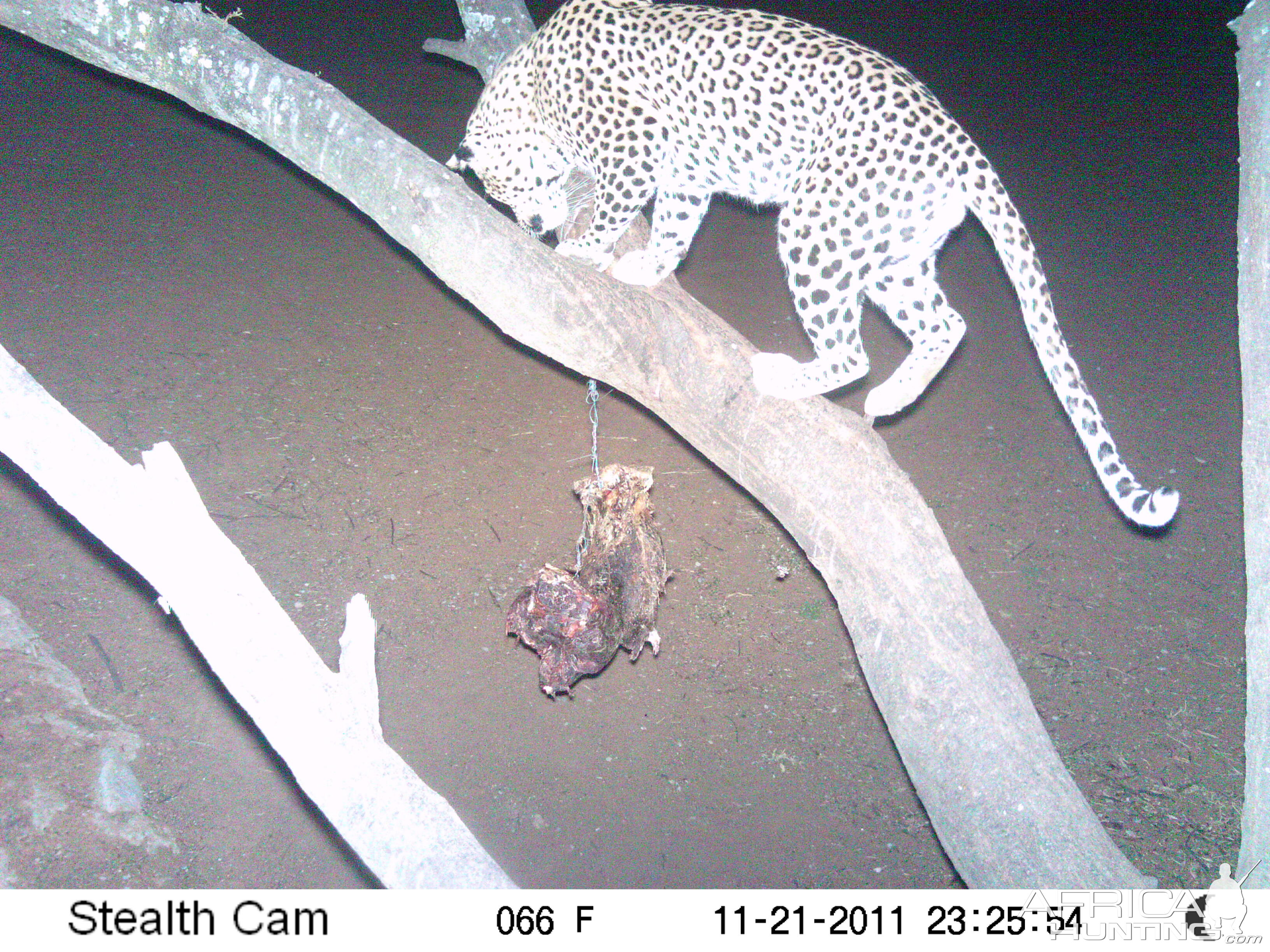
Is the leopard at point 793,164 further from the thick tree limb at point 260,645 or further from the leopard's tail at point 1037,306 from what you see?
the thick tree limb at point 260,645

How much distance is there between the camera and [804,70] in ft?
10.1

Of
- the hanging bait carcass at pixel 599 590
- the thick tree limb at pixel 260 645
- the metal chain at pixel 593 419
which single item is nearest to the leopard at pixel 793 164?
the metal chain at pixel 593 419

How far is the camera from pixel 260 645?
2330mm

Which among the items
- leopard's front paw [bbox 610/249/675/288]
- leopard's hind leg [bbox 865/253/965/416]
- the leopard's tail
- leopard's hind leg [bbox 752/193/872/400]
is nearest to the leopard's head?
leopard's front paw [bbox 610/249/675/288]

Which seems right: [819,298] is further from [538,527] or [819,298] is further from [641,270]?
[538,527]

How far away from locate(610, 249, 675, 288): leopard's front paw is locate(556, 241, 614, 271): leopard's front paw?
71mm

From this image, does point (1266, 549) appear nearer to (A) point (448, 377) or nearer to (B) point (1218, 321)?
(A) point (448, 377)

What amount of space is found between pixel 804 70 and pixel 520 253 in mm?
1026

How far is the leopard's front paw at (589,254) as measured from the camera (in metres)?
3.62

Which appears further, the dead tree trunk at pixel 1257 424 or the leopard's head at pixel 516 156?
the leopard's head at pixel 516 156

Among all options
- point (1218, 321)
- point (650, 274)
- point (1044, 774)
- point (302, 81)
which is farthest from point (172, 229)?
point (1218, 321)

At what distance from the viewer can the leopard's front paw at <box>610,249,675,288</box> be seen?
3553mm

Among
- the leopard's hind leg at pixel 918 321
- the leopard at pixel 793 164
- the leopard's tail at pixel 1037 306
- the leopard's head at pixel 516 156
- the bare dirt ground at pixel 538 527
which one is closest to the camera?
the leopard's tail at pixel 1037 306

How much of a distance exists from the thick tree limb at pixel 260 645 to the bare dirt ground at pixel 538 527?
126 centimetres
